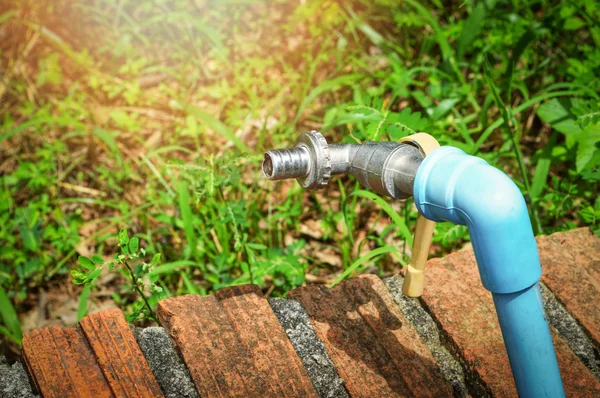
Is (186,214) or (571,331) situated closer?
(571,331)

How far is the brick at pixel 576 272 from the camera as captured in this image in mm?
1517

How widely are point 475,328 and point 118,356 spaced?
887 millimetres

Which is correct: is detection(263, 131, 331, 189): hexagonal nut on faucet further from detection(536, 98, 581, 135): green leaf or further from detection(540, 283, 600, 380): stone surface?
detection(536, 98, 581, 135): green leaf

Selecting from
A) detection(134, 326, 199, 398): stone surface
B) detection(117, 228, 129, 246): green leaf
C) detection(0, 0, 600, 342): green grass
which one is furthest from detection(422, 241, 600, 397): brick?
detection(117, 228, 129, 246): green leaf

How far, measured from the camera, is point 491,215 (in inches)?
38.8

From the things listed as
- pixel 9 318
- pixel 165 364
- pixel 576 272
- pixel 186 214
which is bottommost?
pixel 9 318

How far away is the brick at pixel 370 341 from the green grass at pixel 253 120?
1.30ft

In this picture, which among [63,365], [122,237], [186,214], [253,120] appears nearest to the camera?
[63,365]

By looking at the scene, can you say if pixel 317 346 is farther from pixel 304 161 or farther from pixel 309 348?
pixel 304 161

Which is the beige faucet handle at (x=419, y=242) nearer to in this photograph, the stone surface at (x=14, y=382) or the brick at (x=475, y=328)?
the brick at (x=475, y=328)

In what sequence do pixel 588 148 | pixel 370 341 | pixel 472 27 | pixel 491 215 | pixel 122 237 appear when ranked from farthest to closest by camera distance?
pixel 472 27
pixel 588 148
pixel 122 237
pixel 370 341
pixel 491 215

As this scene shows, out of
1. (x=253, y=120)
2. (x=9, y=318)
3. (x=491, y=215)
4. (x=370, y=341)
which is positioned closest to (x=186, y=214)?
(x=9, y=318)

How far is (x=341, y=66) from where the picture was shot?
312cm

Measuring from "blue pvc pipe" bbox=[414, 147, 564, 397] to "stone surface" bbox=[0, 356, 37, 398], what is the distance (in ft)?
3.30
